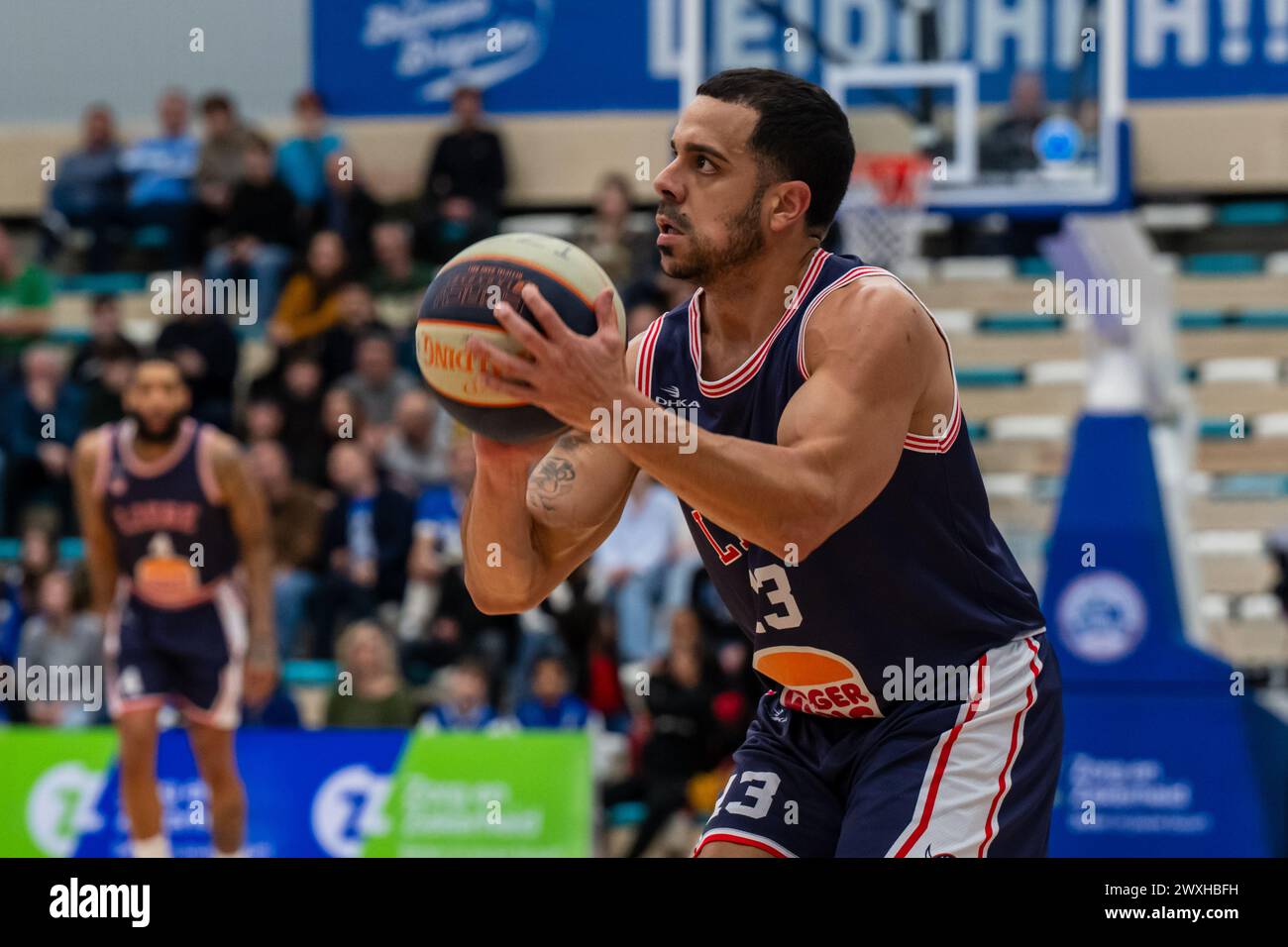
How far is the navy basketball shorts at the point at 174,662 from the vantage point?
8.09m

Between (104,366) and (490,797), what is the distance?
470 centimetres

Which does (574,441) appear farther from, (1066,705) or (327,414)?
(327,414)

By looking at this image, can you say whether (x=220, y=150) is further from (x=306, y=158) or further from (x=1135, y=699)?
(x=1135, y=699)

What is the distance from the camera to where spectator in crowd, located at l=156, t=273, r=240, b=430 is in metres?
12.1

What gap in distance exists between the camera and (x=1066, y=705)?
812cm

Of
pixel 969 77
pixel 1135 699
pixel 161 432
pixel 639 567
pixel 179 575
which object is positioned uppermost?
pixel 969 77

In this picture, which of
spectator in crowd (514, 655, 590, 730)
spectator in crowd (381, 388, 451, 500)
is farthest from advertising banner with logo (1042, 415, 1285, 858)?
spectator in crowd (381, 388, 451, 500)

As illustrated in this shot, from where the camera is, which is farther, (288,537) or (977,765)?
(288,537)

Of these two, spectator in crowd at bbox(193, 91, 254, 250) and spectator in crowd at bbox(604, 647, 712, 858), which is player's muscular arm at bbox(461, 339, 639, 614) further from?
spectator in crowd at bbox(193, 91, 254, 250)

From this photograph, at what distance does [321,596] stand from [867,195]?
3884 millimetres

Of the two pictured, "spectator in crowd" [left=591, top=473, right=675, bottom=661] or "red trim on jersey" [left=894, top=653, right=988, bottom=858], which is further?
"spectator in crowd" [left=591, top=473, right=675, bottom=661]

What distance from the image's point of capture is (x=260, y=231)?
1348 centimetres

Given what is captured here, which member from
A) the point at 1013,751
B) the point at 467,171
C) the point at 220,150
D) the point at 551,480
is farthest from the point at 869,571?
the point at 220,150

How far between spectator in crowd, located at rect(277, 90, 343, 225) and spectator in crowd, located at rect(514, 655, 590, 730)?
5.62 meters
